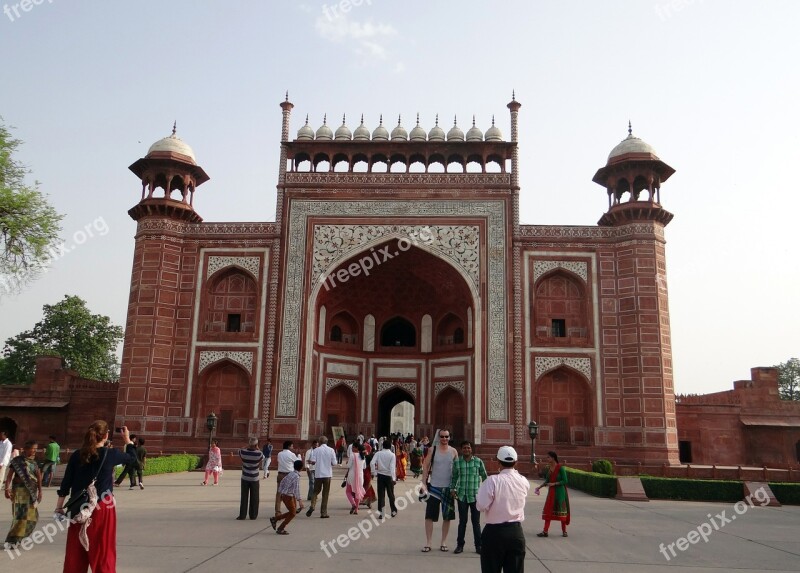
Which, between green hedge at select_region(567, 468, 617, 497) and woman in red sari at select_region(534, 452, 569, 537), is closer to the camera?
woman in red sari at select_region(534, 452, 569, 537)

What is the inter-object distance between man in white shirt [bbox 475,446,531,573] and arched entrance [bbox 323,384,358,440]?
72.5 feet

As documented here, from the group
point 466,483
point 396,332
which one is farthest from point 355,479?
point 396,332

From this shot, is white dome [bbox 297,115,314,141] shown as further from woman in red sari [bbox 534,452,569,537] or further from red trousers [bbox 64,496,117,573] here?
red trousers [bbox 64,496,117,573]

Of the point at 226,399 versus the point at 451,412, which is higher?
the point at 226,399

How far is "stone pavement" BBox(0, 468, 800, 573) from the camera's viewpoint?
683 cm

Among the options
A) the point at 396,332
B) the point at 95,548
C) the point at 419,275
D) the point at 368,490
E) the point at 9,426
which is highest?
the point at 419,275

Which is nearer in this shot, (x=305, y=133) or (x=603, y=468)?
(x=603, y=468)

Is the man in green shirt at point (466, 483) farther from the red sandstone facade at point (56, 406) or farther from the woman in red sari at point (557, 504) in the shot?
the red sandstone facade at point (56, 406)

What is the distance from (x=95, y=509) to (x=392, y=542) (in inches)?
Result: 156

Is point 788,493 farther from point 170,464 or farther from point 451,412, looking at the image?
point 170,464

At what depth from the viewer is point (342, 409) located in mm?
27547

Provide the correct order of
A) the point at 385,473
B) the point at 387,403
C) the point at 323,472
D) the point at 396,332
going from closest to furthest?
the point at 323,472, the point at 385,473, the point at 387,403, the point at 396,332

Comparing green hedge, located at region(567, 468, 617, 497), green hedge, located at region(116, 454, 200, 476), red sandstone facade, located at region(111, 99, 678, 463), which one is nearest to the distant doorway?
red sandstone facade, located at region(111, 99, 678, 463)

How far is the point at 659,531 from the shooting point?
31.8ft
